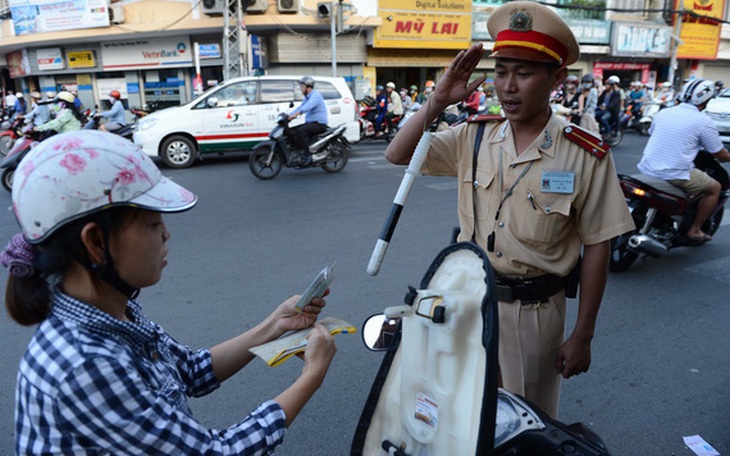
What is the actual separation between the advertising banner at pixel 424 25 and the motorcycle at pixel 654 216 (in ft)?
51.3

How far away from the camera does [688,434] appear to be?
257cm

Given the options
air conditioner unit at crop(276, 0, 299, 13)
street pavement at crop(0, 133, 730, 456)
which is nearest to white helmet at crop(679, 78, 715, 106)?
street pavement at crop(0, 133, 730, 456)

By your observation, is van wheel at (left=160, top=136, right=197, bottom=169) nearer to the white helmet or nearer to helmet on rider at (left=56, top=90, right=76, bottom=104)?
helmet on rider at (left=56, top=90, right=76, bottom=104)

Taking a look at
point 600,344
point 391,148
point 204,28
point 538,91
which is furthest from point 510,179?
point 204,28

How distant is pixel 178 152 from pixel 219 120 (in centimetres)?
94

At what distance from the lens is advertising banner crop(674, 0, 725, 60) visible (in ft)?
83.9

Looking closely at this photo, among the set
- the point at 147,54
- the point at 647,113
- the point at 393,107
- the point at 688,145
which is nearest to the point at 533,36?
the point at 688,145

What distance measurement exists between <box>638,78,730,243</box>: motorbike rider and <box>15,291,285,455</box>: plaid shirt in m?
4.49

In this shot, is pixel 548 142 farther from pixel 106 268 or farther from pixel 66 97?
pixel 66 97

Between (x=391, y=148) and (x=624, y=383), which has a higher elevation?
(x=391, y=148)

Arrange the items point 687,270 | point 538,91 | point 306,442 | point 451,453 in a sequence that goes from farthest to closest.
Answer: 1. point 687,270
2. point 306,442
3. point 538,91
4. point 451,453

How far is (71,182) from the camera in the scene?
1.02 m

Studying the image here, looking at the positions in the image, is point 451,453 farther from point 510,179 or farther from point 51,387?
point 510,179

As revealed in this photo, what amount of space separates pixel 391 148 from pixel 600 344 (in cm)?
225
